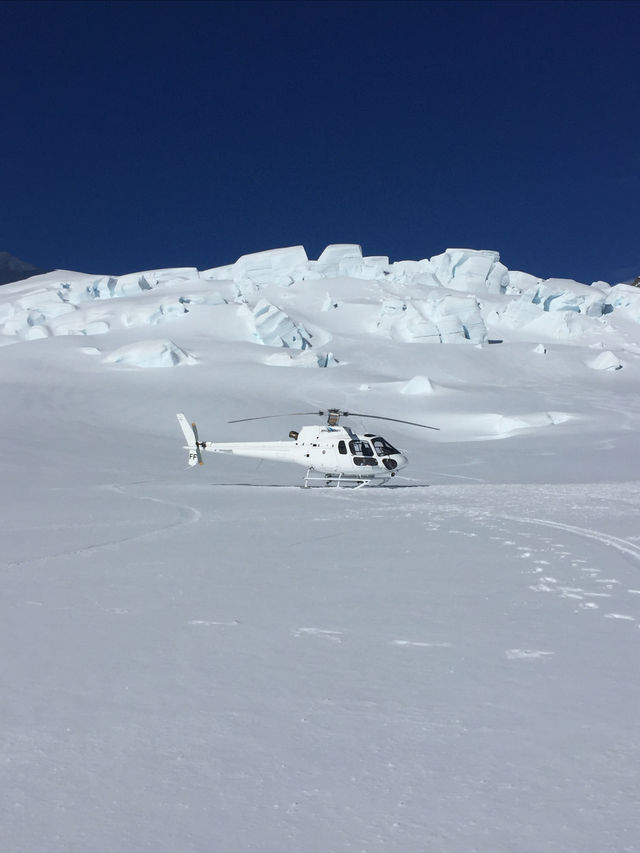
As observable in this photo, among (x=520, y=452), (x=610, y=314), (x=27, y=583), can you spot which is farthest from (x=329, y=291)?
(x=27, y=583)

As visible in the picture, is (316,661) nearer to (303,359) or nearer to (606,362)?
(303,359)

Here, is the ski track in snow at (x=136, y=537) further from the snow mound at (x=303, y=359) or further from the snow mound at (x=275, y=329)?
the snow mound at (x=275, y=329)

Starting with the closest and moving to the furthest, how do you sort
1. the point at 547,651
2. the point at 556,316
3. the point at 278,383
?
the point at 547,651
the point at 278,383
the point at 556,316

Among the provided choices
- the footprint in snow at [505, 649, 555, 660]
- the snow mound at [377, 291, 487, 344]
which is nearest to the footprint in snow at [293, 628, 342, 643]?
the footprint in snow at [505, 649, 555, 660]

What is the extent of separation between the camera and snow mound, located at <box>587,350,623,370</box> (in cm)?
3812

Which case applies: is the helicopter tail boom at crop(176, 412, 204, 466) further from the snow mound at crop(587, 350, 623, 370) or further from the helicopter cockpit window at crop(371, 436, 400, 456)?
the snow mound at crop(587, 350, 623, 370)

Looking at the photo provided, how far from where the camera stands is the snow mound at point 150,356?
3378 centimetres

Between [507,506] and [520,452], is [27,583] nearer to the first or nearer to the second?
[507,506]

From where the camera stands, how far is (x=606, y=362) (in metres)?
38.3

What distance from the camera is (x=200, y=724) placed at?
10.3 feet

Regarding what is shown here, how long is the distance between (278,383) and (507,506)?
71.4 feet

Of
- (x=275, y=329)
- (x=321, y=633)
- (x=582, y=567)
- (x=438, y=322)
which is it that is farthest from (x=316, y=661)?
(x=438, y=322)

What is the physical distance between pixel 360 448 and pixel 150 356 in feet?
71.3

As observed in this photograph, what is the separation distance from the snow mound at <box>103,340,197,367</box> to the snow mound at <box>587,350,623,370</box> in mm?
21241
